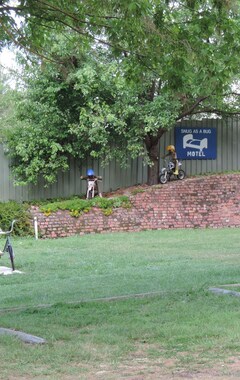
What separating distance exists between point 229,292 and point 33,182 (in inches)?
659

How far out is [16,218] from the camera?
2445 centimetres

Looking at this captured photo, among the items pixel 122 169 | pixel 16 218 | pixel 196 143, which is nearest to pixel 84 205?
pixel 16 218

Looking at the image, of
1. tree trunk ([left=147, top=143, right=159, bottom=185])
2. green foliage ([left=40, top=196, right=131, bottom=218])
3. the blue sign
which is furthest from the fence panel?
green foliage ([left=40, top=196, right=131, bottom=218])

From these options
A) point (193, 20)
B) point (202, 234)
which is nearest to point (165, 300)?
point (193, 20)

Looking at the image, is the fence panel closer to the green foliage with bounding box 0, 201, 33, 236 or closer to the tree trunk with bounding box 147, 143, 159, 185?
the tree trunk with bounding box 147, 143, 159, 185

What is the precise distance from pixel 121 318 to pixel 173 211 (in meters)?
17.6

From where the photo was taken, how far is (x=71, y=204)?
2509cm

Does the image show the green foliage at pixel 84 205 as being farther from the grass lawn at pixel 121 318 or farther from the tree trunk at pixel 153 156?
the grass lawn at pixel 121 318

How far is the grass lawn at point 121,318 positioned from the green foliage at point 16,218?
→ 674 centimetres

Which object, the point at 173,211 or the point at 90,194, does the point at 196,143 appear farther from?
the point at 90,194

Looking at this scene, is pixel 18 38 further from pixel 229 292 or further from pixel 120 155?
pixel 120 155

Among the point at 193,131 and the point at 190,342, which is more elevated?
the point at 193,131

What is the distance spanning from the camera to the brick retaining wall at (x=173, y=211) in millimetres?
25297

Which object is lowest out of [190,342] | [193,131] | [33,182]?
[190,342]
